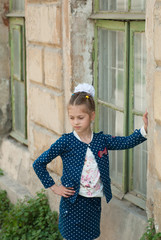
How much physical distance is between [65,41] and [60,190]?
1439mm

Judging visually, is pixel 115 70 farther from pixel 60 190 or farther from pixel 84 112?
pixel 60 190

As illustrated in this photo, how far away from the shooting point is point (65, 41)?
179 inches

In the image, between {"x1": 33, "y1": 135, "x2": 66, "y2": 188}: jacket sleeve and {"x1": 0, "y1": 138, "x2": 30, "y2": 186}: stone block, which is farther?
{"x1": 0, "y1": 138, "x2": 30, "y2": 186}: stone block

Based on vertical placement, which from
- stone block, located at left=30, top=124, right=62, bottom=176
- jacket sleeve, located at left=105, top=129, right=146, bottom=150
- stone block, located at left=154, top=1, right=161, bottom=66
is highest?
stone block, located at left=154, top=1, right=161, bottom=66

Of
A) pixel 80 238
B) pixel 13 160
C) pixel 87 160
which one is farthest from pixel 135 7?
pixel 13 160

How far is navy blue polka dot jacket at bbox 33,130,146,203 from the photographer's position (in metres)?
3.62

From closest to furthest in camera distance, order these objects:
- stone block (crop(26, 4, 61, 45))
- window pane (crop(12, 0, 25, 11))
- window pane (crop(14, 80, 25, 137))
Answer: stone block (crop(26, 4, 61, 45))
window pane (crop(12, 0, 25, 11))
window pane (crop(14, 80, 25, 137))

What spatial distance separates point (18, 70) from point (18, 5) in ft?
2.41

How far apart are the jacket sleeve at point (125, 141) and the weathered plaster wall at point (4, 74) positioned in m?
2.94

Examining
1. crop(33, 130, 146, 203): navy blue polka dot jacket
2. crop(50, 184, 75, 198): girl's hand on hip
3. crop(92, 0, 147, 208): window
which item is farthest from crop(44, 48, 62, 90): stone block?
crop(50, 184, 75, 198): girl's hand on hip

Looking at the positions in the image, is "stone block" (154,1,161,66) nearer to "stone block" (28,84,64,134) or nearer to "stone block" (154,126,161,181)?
"stone block" (154,126,161,181)

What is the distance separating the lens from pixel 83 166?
3.62m

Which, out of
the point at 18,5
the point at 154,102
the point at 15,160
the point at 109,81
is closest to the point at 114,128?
the point at 109,81

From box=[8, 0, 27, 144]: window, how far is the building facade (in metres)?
0.28
